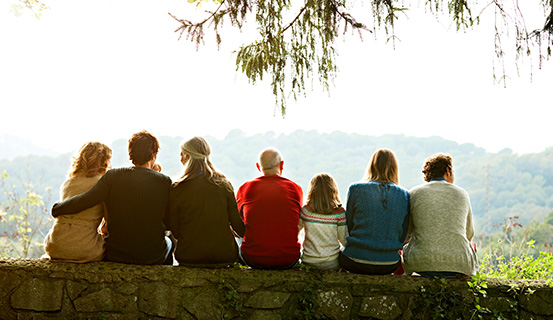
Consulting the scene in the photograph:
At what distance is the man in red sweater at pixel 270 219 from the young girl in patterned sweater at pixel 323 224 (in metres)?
0.08

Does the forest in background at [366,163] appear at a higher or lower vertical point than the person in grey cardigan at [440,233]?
lower

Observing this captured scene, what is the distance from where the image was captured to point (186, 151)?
3.63 meters

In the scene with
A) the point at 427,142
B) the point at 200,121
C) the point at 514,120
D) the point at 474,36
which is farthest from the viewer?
the point at 514,120

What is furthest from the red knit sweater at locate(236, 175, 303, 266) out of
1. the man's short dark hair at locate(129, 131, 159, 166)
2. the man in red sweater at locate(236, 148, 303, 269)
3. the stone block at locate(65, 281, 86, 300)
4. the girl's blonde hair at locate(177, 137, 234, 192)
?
the stone block at locate(65, 281, 86, 300)

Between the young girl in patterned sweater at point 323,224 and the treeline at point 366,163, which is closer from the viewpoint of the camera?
the young girl in patterned sweater at point 323,224

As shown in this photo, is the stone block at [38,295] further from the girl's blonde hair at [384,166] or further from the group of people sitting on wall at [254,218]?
the girl's blonde hair at [384,166]

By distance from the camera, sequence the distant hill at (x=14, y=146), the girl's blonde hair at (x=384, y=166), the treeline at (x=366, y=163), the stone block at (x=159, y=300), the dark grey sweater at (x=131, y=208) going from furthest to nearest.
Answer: the distant hill at (x=14, y=146) < the treeline at (x=366, y=163) < the girl's blonde hair at (x=384, y=166) < the stone block at (x=159, y=300) < the dark grey sweater at (x=131, y=208)

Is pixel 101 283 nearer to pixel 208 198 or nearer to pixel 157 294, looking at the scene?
pixel 157 294

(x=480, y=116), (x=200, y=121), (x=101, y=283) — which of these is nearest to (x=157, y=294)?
(x=101, y=283)

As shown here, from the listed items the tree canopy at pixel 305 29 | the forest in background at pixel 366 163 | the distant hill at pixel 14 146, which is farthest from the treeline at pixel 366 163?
the tree canopy at pixel 305 29

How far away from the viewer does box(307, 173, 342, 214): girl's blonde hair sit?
371 cm

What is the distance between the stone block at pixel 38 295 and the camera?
3480mm

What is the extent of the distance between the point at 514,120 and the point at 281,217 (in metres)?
60.4

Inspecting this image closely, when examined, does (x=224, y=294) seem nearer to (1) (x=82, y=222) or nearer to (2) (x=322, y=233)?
(2) (x=322, y=233)
